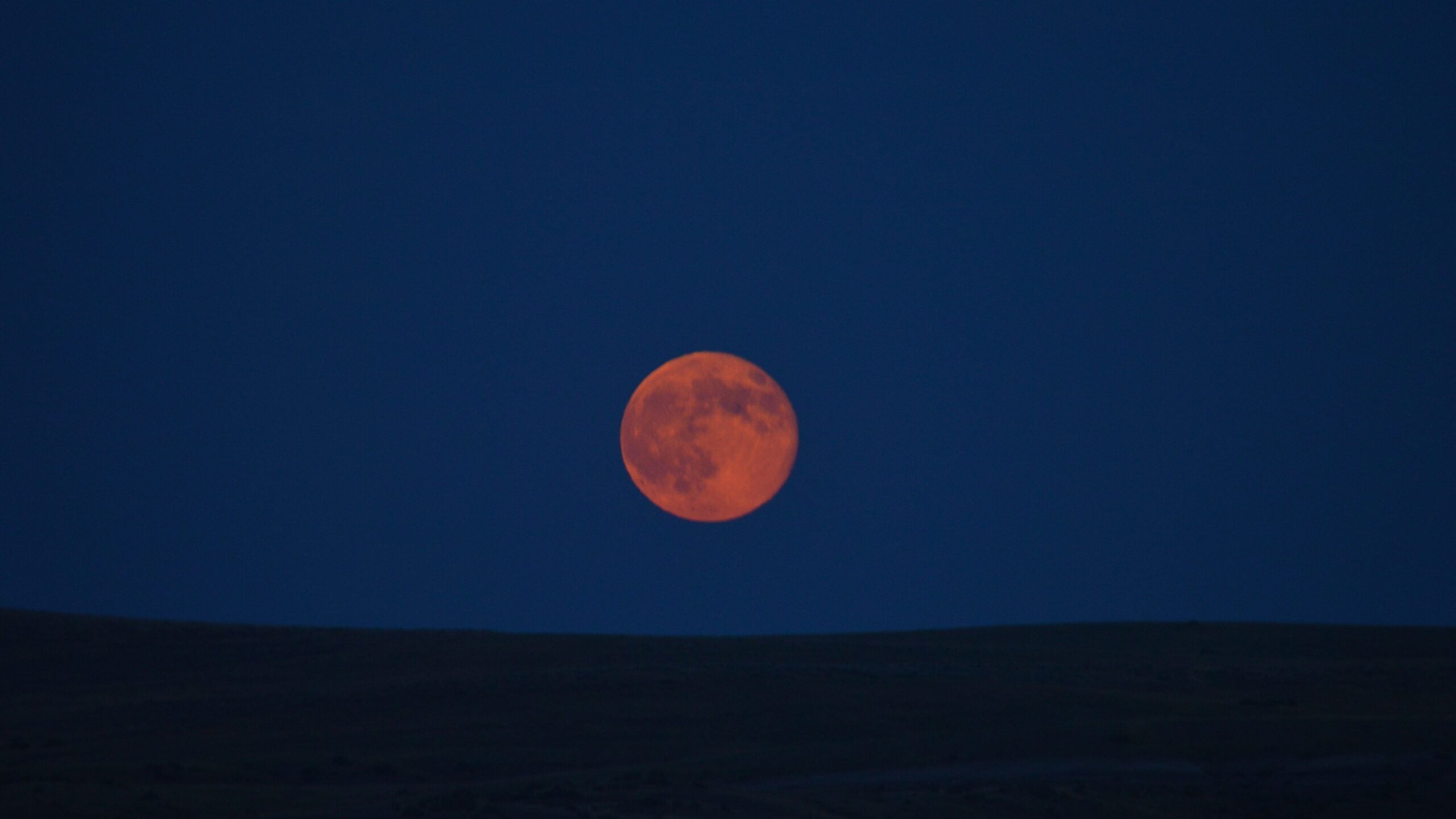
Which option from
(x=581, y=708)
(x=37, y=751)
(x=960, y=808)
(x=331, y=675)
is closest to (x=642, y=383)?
(x=331, y=675)

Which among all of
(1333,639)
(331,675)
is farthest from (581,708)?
(1333,639)

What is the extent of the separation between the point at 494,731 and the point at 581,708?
2.63m

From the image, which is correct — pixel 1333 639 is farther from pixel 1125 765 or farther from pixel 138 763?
pixel 138 763

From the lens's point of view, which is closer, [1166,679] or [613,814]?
[613,814]

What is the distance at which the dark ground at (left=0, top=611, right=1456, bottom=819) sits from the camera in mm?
20344

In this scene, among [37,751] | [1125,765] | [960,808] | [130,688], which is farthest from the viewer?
[130,688]

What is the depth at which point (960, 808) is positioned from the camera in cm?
1994

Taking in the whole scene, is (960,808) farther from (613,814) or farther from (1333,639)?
(1333,639)

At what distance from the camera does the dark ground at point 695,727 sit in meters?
20.3

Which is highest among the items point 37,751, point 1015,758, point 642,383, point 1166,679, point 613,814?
point 642,383

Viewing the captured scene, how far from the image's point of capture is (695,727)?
88.4ft

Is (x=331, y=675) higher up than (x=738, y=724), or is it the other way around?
(x=331, y=675)

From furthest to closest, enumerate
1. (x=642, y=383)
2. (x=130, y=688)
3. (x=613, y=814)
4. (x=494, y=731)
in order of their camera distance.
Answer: (x=642, y=383), (x=130, y=688), (x=494, y=731), (x=613, y=814)

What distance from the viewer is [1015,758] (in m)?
23.7
